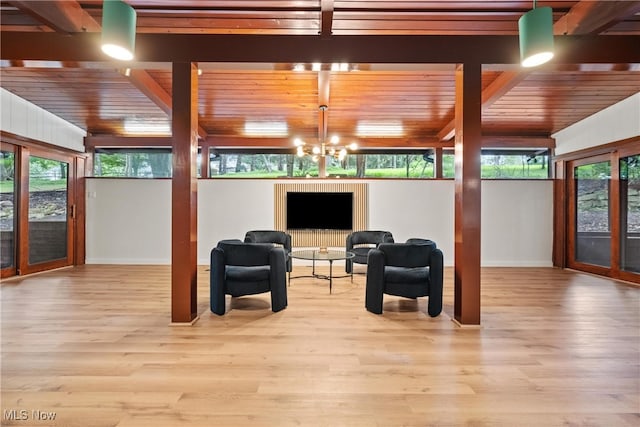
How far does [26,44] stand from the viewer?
Answer: 327 centimetres

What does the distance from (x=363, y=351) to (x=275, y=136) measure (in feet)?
18.3

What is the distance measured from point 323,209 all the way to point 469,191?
12.5 feet

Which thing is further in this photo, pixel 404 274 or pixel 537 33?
pixel 404 274

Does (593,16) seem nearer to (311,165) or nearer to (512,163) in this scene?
(512,163)

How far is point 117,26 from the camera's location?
2006 mm

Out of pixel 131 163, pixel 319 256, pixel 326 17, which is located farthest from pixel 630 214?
pixel 131 163

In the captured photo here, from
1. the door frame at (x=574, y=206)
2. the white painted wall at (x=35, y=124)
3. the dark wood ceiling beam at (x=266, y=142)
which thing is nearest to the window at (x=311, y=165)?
the dark wood ceiling beam at (x=266, y=142)

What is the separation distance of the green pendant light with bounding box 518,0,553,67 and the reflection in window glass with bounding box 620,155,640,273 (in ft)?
16.3

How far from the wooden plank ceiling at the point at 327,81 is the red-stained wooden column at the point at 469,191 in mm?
326

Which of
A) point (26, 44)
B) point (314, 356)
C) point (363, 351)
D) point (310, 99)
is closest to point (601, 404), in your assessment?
point (363, 351)

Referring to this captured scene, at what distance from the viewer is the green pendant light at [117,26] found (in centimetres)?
199

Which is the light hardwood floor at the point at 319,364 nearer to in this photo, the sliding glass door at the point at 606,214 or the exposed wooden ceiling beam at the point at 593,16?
the sliding glass door at the point at 606,214

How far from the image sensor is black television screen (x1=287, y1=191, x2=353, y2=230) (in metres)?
6.89
